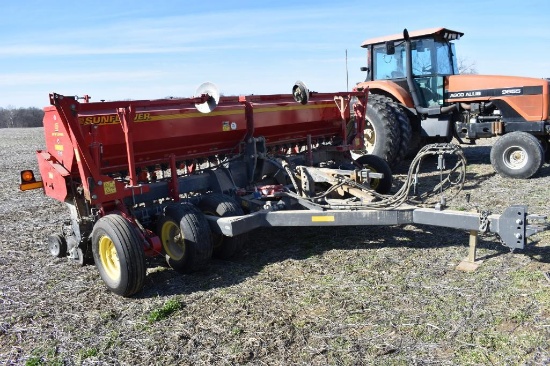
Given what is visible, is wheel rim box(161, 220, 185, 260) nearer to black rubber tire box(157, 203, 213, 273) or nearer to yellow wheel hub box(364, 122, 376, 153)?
black rubber tire box(157, 203, 213, 273)

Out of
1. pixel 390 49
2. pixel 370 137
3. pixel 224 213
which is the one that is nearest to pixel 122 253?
pixel 224 213

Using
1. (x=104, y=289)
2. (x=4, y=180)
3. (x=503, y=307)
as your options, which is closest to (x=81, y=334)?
(x=104, y=289)

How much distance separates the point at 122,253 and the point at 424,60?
23.1 feet

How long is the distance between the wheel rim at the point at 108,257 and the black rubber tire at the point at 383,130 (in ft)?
17.5

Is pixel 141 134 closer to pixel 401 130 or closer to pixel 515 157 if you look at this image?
pixel 401 130

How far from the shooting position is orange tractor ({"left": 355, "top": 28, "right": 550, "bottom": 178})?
8.07m

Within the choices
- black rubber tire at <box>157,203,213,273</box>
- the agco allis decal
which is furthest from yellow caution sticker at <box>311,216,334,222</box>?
the agco allis decal

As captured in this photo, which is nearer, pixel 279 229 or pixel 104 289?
pixel 104 289

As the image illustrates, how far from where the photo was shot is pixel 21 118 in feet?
153

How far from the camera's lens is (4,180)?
11.2 meters

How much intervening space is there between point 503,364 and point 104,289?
326 cm

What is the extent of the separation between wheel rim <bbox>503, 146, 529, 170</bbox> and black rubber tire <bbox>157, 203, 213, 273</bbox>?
563 cm

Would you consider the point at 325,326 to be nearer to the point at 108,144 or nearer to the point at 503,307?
the point at 503,307

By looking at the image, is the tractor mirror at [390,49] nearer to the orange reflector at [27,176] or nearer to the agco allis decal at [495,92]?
the agco allis decal at [495,92]
